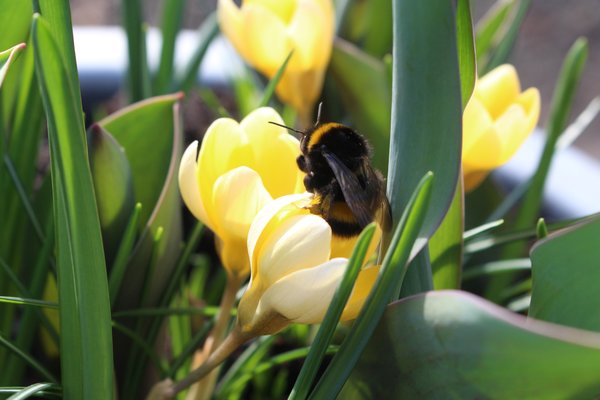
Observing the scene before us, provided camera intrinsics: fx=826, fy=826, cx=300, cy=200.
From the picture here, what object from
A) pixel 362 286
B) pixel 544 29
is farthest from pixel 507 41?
pixel 544 29

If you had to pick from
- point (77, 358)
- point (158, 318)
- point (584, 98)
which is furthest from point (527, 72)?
point (77, 358)

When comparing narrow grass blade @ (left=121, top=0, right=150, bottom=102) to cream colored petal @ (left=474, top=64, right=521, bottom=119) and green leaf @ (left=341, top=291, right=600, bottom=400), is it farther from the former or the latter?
green leaf @ (left=341, top=291, right=600, bottom=400)

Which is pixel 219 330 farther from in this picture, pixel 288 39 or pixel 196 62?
pixel 196 62

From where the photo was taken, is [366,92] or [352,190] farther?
[366,92]

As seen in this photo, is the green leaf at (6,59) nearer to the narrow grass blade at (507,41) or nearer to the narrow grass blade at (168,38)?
the narrow grass blade at (168,38)

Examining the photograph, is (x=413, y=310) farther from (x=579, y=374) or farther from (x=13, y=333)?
(x=13, y=333)
